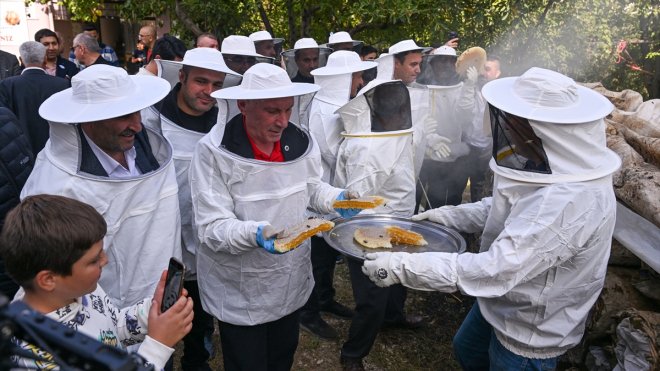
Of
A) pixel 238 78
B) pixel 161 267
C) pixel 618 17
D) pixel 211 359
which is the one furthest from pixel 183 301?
pixel 618 17

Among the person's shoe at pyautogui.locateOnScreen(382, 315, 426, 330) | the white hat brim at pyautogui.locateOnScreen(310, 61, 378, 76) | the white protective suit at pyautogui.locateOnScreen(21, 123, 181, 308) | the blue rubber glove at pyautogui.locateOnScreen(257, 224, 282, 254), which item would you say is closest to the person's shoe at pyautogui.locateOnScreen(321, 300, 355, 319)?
the person's shoe at pyautogui.locateOnScreen(382, 315, 426, 330)

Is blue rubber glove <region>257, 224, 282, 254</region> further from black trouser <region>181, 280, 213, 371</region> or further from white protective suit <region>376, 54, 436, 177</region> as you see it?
white protective suit <region>376, 54, 436, 177</region>

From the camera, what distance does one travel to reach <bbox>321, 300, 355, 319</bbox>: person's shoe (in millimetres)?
5051

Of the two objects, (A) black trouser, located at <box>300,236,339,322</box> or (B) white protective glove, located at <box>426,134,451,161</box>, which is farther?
(B) white protective glove, located at <box>426,134,451,161</box>

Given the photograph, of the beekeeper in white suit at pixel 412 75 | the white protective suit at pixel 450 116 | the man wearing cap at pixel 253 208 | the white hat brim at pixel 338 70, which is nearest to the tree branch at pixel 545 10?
the white protective suit at pixel 450 116

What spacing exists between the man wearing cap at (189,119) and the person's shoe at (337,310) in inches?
64.2

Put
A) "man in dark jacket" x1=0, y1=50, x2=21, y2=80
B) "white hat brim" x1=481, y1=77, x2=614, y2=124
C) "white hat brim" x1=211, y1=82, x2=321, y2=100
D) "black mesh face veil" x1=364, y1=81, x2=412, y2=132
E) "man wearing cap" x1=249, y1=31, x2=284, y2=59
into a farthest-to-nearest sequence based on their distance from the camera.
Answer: "man wearing cap" x1=249, y1=31, x2=284, y2=59
"man in dark jacket" x1=0, y1=50, x2=21, y2=80
"black mesh face veil" x1=364, y1=81, x2=412, y2=132
"white hat brim" x1=211, y1=82, x2=321, y2=100
"white hat brim" x1=481, y1=77, x2=614, y2=124

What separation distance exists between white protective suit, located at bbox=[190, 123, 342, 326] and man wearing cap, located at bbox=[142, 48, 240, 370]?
0.50 meters

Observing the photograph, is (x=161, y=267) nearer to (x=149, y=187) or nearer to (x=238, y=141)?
(x=149, y=187)

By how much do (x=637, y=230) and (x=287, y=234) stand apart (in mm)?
2264

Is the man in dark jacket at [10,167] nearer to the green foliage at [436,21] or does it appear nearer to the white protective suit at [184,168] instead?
the white protective suit at [184,168]

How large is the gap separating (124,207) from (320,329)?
2790mm

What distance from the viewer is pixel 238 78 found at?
150 inches

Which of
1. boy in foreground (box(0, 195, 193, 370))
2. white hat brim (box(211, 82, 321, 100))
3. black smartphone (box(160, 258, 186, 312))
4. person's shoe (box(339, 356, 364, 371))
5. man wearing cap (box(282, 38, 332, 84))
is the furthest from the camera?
man wearing cap (box(282, 38, 332, 84))
